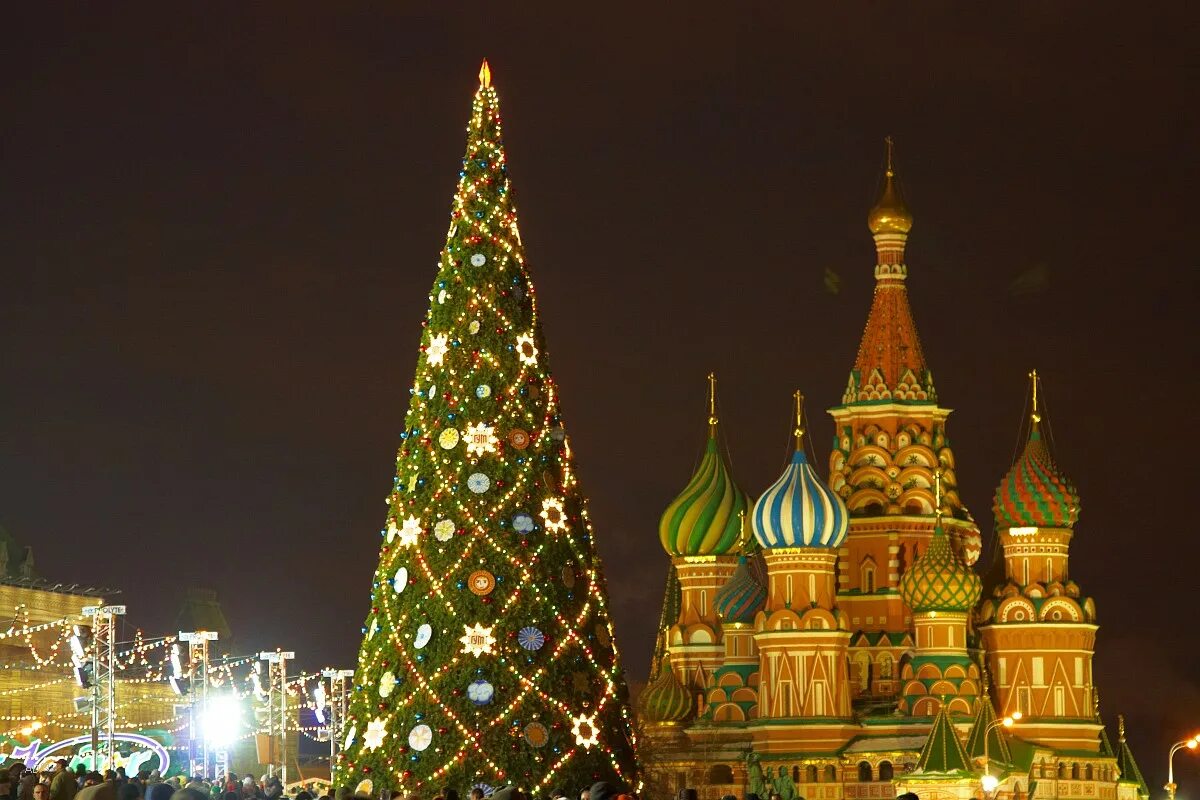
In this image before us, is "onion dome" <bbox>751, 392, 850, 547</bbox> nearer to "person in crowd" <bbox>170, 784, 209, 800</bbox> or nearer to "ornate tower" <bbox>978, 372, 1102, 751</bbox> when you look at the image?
"ornate tower" <bbox>978, 372, 1102, 751</bbox>

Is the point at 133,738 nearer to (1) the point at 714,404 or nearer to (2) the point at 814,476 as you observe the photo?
(2) the point at 814,476

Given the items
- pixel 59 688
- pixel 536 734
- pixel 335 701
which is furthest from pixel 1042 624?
pixel 536 734

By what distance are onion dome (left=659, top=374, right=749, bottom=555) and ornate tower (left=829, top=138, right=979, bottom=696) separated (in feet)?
11.2

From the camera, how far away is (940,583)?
6331 cm

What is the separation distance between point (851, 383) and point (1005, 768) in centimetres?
1237

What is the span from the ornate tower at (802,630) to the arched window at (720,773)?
227cm

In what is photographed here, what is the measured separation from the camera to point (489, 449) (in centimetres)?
3078

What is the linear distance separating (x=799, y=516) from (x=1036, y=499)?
6.61 m

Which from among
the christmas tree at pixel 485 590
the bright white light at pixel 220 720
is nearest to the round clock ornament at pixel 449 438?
the christmas tree at pixel 485 590

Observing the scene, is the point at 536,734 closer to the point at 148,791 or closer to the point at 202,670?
the point at 148,791

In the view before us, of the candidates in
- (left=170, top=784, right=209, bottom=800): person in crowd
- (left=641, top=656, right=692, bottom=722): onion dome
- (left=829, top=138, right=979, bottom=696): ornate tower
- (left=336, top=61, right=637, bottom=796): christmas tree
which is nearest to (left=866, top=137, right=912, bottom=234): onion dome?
(left=829, top=138, right=979, bottom=696): ornate tower

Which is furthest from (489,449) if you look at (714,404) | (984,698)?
(714,404)

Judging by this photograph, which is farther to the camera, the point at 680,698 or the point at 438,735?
the point at 680,698

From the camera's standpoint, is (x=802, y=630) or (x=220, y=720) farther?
(x=802, y=630)
